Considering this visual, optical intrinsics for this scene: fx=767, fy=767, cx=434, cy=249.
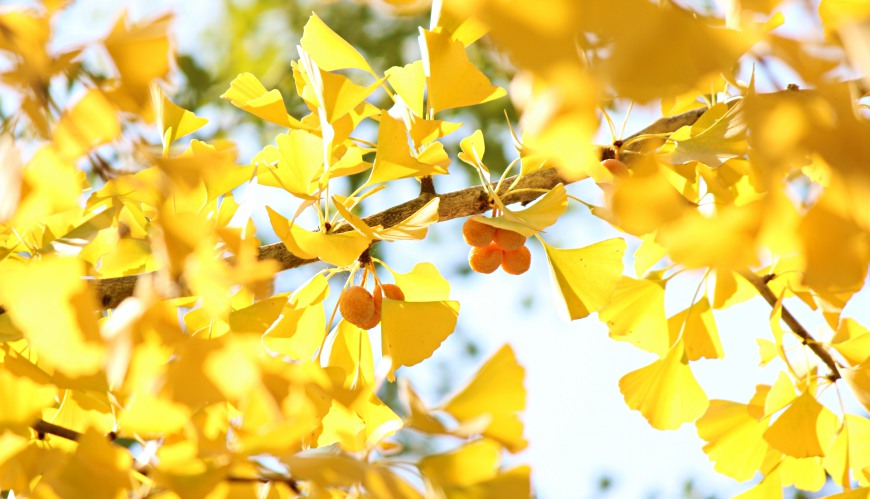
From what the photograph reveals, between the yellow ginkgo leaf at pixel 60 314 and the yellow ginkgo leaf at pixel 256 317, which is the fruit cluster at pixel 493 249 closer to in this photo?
the yellow ginkgo leaf at pixel 256 317

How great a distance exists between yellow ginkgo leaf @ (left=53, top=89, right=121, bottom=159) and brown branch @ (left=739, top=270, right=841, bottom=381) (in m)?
0.39

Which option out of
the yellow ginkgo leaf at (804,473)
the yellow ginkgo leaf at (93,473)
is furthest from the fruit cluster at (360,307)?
the yellow ginkgo leaf at (804,473)

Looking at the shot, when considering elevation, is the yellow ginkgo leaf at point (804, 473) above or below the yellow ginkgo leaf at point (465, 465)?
below

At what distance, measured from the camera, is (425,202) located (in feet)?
1.57

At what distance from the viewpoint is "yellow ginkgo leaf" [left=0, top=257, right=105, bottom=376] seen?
0.24 m

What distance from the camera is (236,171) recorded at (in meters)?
0.45

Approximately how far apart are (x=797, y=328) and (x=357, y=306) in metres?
0.30

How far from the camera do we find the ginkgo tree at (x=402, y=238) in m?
0.19

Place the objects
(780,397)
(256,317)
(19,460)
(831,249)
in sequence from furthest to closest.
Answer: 1. (780,397)
2. (256,317)
3. (19,460)
4. (831,249)

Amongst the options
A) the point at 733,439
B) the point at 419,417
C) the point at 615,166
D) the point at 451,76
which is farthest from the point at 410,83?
the point at 733,439

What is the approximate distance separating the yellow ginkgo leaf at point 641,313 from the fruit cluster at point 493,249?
0.07m

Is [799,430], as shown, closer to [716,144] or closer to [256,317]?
[716,144]

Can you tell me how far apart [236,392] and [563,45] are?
0.51ft

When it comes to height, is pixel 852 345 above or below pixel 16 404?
below
